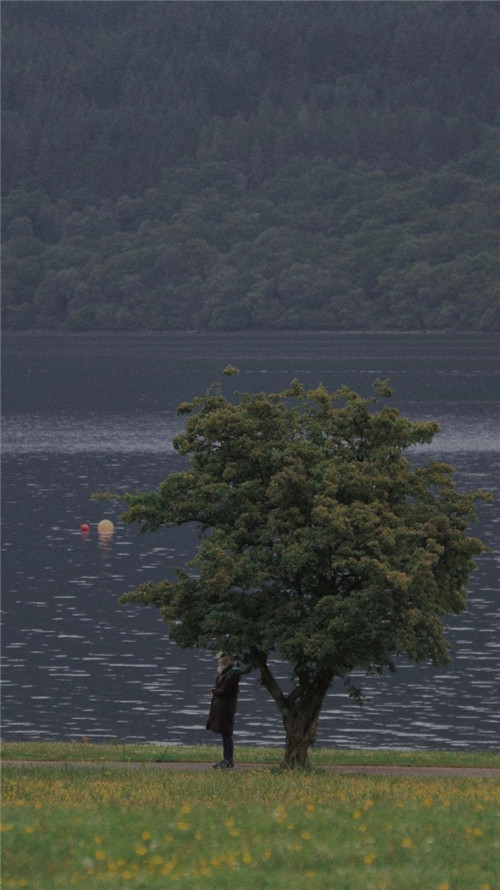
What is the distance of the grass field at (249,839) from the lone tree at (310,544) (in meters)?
5.89

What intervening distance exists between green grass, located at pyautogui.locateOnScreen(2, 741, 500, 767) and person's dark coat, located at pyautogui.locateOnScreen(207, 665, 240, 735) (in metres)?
2.37

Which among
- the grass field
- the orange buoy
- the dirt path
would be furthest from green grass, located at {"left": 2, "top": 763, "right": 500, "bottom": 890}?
the orange buoy

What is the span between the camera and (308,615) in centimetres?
2808

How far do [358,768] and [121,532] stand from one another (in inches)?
2193

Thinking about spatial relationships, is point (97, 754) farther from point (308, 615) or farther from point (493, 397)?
point (493, 397)

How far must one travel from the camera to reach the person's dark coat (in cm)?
2900

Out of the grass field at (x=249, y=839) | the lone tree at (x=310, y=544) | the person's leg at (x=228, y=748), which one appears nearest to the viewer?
the grass field at (x=249, y=839)

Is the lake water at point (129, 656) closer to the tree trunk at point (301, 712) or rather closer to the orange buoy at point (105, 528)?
the orange buoy at point (105, 528)

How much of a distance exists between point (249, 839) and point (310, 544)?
34.3ft

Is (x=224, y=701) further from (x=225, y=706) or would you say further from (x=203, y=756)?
(x=203, y=756)

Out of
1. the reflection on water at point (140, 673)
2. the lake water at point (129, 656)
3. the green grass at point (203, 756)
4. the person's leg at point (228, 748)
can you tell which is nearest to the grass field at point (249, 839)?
the person's leg at point (228, 748)

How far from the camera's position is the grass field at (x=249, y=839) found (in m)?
15.9

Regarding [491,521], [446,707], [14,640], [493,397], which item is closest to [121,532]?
[491,521]

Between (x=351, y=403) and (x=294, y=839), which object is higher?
(x=351, y=403)
